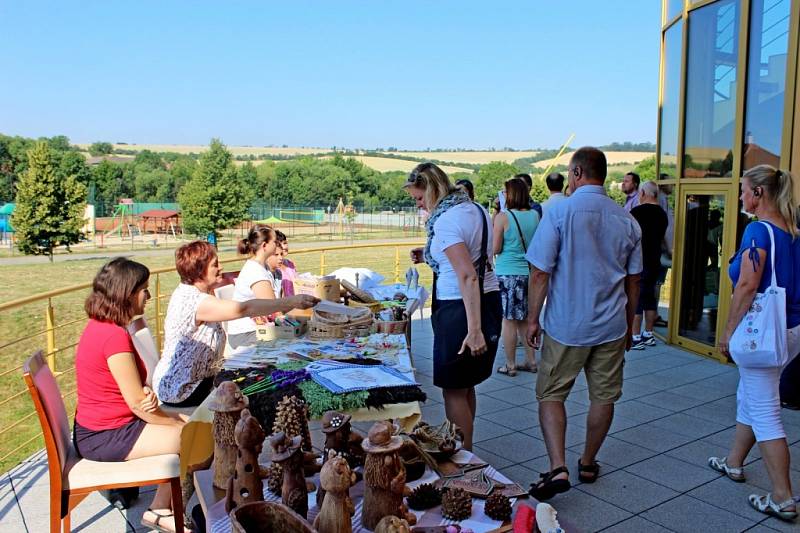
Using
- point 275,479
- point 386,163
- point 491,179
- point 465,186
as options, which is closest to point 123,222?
point 491,179

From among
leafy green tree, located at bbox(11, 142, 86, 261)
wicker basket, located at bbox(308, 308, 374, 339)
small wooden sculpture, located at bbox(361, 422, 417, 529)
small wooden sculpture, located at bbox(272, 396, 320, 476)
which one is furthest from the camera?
leafy green tree, located at bbox(11, 142, 86, 261)

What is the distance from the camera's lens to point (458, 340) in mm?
3105

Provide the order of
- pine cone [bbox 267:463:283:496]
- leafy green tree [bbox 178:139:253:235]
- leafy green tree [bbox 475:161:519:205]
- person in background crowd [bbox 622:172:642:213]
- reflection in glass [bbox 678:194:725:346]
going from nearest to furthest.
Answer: pine cone [bbox 267:463:283:496], reflection in glass [bbox 678:194:725:346], person in background crowd [bbox 622:172:642:213], leafy green tree [bbox 178:139:253:235], leafy green tree [bbox 475:161:519:205]

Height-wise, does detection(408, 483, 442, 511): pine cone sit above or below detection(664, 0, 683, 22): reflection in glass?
below

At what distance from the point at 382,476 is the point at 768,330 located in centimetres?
214

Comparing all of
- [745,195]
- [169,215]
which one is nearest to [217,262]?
[745,195]

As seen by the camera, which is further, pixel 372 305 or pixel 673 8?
pixel 673 8

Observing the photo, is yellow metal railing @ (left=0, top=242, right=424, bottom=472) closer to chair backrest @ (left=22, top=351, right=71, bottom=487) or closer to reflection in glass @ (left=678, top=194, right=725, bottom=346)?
chair backrest @ (left=22, top=351, right=71, bottom=487)

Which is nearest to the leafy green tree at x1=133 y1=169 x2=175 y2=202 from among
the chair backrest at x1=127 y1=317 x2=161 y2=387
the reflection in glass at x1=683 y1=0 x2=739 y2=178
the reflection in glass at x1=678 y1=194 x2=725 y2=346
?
the reflection in glass at x1=683 y1=0 x2=739 y2=178

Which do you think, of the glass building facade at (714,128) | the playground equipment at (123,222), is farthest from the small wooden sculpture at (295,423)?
the playground equipment at (123,222)

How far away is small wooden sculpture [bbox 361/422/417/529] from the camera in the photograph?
1.67 m

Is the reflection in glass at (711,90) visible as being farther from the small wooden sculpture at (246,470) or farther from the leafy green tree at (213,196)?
the leafy green tree at (213,196)

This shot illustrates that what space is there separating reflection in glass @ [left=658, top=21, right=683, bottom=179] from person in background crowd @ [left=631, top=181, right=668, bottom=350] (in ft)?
1.93

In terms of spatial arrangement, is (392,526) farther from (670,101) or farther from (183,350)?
(670,101)
